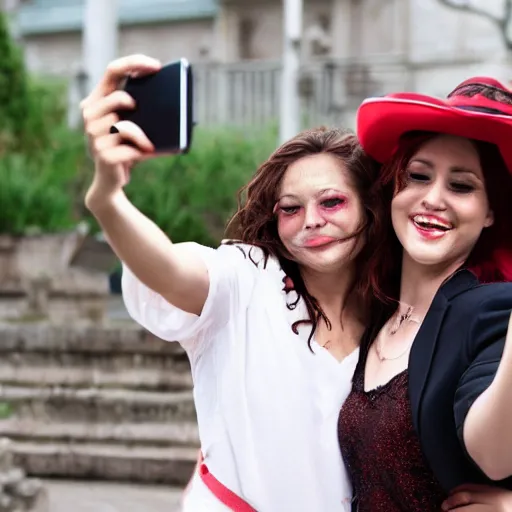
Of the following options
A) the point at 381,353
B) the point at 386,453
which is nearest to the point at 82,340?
the point at 381,353

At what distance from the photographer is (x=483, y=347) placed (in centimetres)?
125

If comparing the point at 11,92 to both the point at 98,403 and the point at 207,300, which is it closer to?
the point at 98,403

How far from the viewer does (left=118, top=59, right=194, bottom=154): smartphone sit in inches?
46.4

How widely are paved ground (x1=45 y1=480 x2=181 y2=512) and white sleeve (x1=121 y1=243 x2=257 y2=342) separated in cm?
300

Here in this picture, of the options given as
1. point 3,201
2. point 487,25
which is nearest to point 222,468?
point 3,201

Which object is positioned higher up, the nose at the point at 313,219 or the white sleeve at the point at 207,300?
the nose at the point at 313,219

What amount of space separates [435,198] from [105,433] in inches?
154

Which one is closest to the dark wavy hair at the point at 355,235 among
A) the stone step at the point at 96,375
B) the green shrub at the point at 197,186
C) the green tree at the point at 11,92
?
the stone step at the point at 96,375

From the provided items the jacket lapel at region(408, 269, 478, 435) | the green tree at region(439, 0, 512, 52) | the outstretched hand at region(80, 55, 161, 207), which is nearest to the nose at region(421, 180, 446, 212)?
the jacket lapel at region(408, 269, 478, 435)

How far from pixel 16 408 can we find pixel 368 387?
403cm

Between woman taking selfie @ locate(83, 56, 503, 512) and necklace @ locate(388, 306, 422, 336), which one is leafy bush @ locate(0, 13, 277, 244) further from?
necklace @ locate(388, 306, 422, 336)

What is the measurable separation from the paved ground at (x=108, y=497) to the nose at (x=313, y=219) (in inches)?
121

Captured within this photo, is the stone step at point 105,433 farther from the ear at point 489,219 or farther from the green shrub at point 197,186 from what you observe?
the ear at point 489,219

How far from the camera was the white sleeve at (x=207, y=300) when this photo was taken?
4.87 ft
